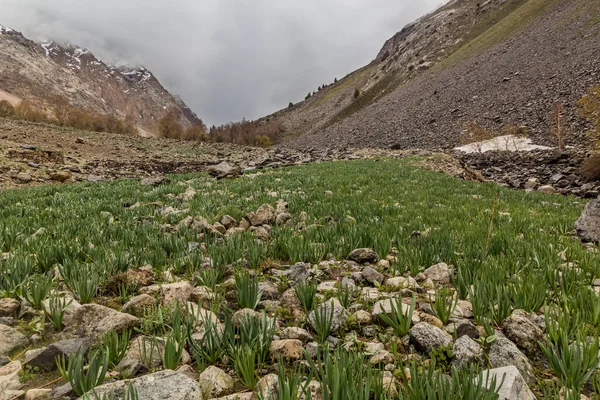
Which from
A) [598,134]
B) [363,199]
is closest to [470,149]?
[598,134]

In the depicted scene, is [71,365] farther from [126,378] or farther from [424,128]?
[424,128]

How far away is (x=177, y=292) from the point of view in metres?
2.32

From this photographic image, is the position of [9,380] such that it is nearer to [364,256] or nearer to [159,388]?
[159,388]

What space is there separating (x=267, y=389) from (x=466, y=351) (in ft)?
3.28

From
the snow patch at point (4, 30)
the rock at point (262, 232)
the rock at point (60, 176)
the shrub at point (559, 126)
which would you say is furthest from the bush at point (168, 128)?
the snow patch at point (4, 30)

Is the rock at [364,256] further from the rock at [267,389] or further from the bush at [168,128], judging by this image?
the bush at [168,128]

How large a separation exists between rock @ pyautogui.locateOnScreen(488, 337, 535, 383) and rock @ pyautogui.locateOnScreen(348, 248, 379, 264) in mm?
1841

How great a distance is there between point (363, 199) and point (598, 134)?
21.8 metres

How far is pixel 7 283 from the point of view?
239 centimetres

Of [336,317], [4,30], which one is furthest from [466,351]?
[4,30]

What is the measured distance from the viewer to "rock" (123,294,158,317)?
215 cm

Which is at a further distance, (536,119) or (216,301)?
(536,119)

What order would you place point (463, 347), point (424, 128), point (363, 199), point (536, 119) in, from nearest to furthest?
point (463, 347) < point (363, 199) < point (536, 119) < point (424, 128)

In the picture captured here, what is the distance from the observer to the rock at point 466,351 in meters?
1.58
